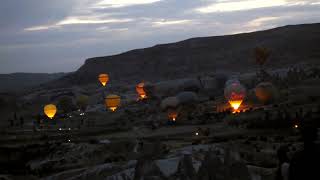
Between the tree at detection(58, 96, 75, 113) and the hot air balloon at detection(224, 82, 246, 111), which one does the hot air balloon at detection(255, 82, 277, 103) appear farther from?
A: the tree at detection(58, 96, 75, 113)

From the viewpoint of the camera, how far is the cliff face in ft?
357

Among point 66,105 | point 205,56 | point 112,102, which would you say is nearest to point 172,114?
point 112,102

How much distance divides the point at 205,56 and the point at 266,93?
233ft

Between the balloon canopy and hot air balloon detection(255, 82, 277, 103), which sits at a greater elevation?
hot air balloon detection(255, 82, 277, 103)

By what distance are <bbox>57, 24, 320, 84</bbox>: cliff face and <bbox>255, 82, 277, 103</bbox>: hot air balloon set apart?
5362cm

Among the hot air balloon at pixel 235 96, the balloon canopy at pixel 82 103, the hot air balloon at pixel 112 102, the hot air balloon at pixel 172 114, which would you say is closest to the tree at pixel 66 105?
the balloon canopy at pixel 82 103

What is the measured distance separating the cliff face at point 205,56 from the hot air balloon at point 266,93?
5362 centimetres

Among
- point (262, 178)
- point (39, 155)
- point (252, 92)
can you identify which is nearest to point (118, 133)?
point (39, 155)

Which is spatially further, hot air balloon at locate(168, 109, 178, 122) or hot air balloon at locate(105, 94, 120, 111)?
hot air balloon at locate(105, 94, 120, 111)

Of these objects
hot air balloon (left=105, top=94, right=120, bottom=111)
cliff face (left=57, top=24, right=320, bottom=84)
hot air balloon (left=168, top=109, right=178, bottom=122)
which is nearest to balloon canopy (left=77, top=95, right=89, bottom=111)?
hot air balloon (left=105, top=94, right=120, bottom=111)

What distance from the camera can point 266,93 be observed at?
48219 millimetres

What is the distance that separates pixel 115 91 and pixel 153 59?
31.4 meters

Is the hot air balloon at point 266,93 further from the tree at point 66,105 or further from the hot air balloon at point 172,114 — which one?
the tree at point 66,105

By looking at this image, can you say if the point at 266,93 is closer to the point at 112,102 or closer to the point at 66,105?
the point at 112,102
